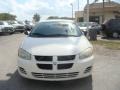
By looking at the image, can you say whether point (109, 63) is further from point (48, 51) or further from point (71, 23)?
point (48, 51)

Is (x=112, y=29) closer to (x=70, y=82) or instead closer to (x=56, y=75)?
(x=70, y=82)

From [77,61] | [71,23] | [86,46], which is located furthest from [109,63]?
[77,61]

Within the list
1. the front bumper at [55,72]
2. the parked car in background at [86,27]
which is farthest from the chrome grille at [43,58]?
the parked car in background at [86,27]

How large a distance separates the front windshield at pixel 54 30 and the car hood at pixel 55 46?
430 millimetres

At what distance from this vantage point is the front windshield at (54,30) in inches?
285

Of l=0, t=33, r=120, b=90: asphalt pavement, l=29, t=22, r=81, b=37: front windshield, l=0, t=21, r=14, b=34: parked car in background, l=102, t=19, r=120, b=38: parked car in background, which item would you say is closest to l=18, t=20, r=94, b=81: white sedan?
l=0, t=33, r=120, b=90: asphalt pavement

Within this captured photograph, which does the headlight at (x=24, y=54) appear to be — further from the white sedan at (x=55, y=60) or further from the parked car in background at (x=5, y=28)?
the parked car in background at (x=5, y=28)

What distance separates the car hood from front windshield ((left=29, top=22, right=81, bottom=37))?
0.43 m

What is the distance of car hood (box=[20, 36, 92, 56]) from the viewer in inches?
232

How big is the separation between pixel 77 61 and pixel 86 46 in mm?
685

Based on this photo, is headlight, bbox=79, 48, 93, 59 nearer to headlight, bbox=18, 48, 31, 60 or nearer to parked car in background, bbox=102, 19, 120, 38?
headlight, bbox=18, 48, 31, 60

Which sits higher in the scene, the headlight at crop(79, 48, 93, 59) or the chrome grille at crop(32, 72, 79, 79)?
the headlight at crop(79, 48, 93, 59)

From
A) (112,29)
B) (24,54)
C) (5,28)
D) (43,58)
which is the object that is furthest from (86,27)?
(43,58)

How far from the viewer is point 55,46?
6.16m
